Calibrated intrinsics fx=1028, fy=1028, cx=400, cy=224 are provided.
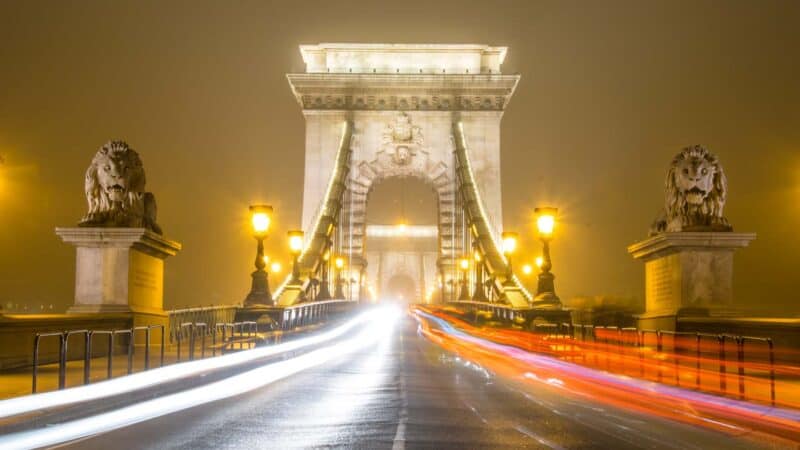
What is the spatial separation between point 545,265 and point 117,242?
10543 millimetres

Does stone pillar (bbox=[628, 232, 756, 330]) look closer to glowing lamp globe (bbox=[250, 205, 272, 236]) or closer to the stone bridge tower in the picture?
glowing lamp globe (bbox=[250, 205, 272, 236])

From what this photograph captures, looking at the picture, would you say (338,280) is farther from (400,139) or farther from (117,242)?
(117,242)

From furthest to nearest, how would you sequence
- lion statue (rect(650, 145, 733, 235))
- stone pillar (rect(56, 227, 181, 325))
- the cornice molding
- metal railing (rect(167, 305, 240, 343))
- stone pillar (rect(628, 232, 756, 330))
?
the cornice molding → metal railing (rect(167, 305, 240, 343)) → lion statue (rect(650, 145, 733, 235)) → stone pillar (rect(56, 227, 181, 325)) → stone pillar (rect(628, 232, 756, 330))

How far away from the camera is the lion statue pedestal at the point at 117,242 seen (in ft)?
64.1

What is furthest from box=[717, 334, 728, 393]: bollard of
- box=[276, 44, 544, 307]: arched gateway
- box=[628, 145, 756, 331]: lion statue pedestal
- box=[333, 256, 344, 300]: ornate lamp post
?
box=[276, 44, 544, 307]: arched gateway

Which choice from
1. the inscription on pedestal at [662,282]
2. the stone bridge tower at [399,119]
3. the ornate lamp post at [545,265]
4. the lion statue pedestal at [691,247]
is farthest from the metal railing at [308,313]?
the stone bridge tower at [399,119]

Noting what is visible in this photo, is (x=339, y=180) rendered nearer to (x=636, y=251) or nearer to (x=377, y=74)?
(x=377, y=74)

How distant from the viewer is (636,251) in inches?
862

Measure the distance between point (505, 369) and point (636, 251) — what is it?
505 centimetres

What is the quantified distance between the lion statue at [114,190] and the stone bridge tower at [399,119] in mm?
44438

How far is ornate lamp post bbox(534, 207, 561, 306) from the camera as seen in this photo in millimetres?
25047

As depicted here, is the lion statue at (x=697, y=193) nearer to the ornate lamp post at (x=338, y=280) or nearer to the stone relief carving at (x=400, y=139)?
the ornate lamp post at (x=338, y=280)

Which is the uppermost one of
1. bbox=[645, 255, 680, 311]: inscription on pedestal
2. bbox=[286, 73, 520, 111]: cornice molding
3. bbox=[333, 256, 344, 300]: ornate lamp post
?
bbox=[286, 73, 520, 111]: cornice molding

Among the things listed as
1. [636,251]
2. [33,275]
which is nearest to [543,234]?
[636,251]
